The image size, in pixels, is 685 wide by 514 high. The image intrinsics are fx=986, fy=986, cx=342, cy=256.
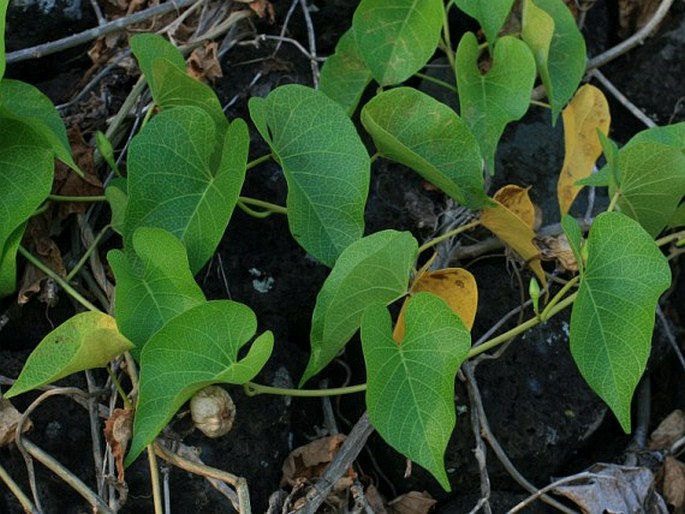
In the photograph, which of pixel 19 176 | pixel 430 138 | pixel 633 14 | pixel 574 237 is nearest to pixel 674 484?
pixel 574 237

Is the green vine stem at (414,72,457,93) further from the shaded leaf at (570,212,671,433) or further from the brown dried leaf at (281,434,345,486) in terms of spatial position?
the brown dried leaf at (281,434,345,486)

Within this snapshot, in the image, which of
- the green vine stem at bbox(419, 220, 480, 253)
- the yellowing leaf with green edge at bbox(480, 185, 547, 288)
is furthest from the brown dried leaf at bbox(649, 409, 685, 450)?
the green vine stem at bbox(419, 220, 480, 253)

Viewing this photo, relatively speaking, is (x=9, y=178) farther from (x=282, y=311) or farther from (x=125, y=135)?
(x=282, y=311)

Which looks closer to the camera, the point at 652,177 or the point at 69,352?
the point at 69,352

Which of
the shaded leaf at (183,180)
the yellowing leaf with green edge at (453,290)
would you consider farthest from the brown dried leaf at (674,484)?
the shaded leaf at (183,180)

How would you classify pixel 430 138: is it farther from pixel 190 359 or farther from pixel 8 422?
pixel 8 422

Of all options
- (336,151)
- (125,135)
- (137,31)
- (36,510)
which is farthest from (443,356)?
(137,31)
